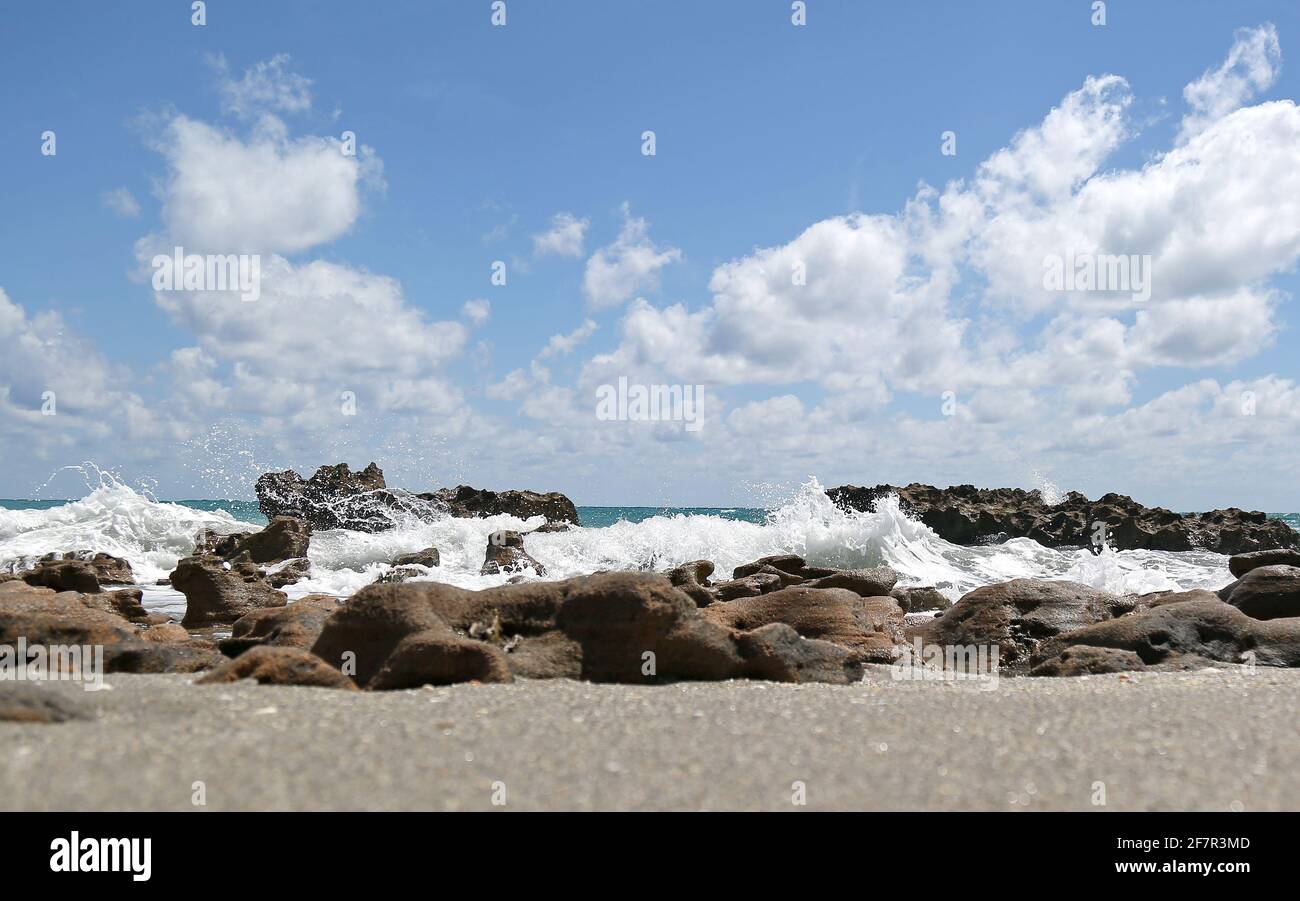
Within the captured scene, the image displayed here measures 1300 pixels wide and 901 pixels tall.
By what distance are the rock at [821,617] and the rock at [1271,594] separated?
3627mm

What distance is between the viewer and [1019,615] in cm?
931

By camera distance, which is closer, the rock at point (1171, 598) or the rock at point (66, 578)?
the rock at point (1171, 598)

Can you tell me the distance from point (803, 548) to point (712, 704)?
1847 cm

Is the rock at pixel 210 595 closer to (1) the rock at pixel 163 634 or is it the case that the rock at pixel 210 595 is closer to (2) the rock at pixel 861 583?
(1) the rock at pixel 163 634

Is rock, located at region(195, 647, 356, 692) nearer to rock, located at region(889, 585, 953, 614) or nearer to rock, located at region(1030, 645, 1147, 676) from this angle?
rock, located at region(1030, 645, 1147, 676)

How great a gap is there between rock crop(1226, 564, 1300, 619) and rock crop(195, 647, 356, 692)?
28.6 feet

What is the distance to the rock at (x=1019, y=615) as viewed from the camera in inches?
355

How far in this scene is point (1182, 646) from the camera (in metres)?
7.84

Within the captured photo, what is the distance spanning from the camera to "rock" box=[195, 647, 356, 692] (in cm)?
529

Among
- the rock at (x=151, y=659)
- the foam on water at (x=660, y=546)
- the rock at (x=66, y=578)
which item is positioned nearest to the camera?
the rock at (x=151, y=659)

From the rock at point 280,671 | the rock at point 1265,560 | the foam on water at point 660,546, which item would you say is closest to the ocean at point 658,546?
the foam on water at point 660,546

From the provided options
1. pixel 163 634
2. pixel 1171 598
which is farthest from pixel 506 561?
pixel 1171 598

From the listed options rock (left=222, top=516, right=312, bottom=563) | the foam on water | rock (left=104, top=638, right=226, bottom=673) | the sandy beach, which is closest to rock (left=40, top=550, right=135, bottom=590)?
the foam on water
